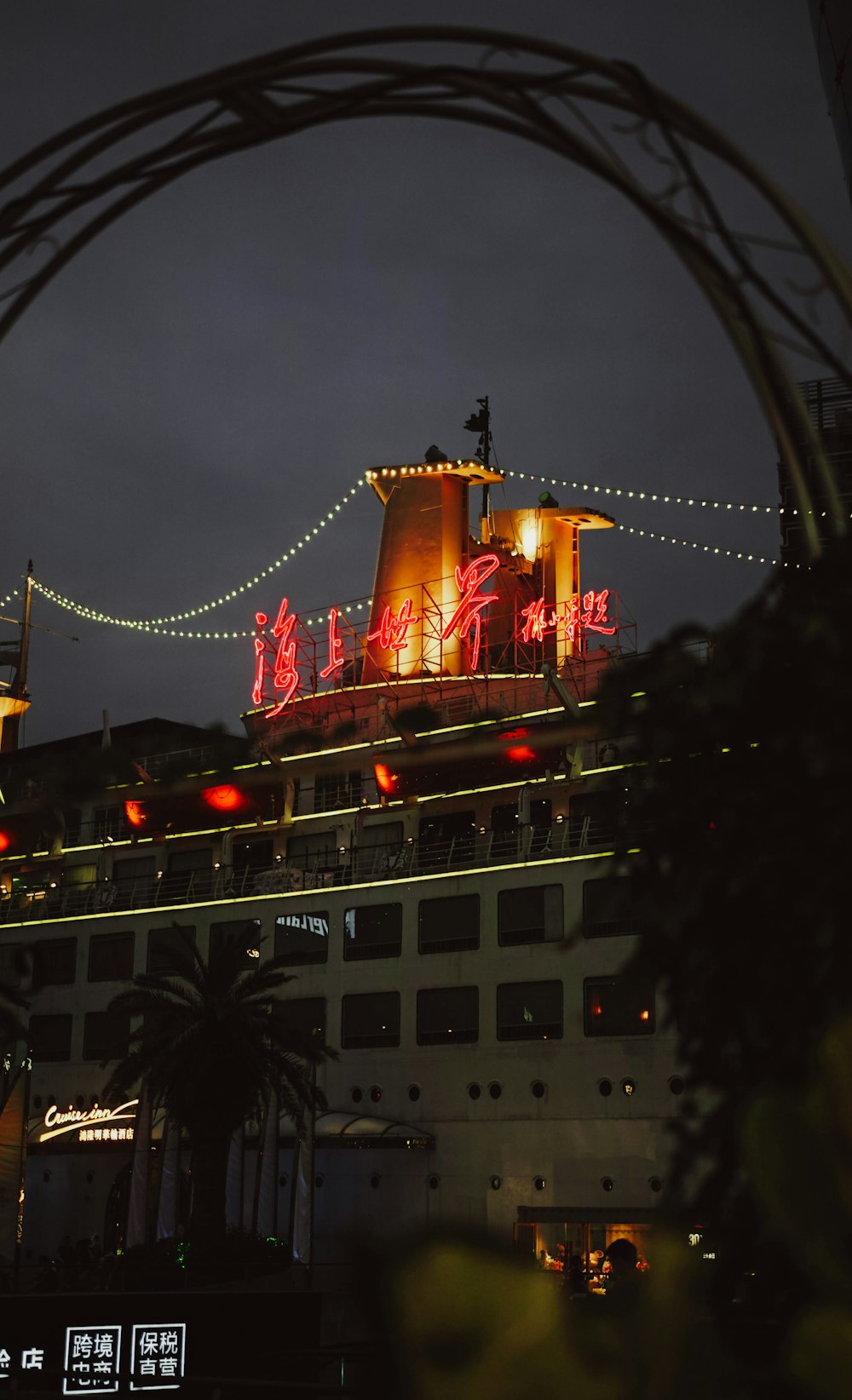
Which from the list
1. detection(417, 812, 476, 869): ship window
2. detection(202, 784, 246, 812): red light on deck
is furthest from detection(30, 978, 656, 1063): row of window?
detection(202, 784, 246, 812): red light on deck

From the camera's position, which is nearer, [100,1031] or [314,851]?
[100,1031]

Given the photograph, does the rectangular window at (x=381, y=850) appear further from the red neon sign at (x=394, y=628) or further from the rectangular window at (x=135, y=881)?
the rectangular window at (x=135, y=881)

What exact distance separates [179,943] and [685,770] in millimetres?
42319

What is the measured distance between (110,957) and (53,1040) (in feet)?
10.6

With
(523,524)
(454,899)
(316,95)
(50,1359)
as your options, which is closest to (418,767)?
(454,899)

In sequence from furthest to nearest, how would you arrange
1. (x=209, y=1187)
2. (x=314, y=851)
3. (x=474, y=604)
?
1. (x=314, y=851)
2. (x=474, y=604)
3. (x=209, y=1187)

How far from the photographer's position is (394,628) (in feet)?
154

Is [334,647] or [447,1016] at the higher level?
[334,647]

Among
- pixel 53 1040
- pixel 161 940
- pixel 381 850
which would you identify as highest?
Result: pixel 381 850

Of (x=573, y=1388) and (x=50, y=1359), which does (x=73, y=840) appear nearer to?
(x=50, y=1359)

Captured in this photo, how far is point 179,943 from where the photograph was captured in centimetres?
4541

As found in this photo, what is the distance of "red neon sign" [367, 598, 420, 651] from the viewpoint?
→ 46812 millimetres

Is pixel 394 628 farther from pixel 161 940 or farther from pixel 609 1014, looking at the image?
pixel 609 1014

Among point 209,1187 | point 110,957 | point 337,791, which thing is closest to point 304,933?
point 337,791
